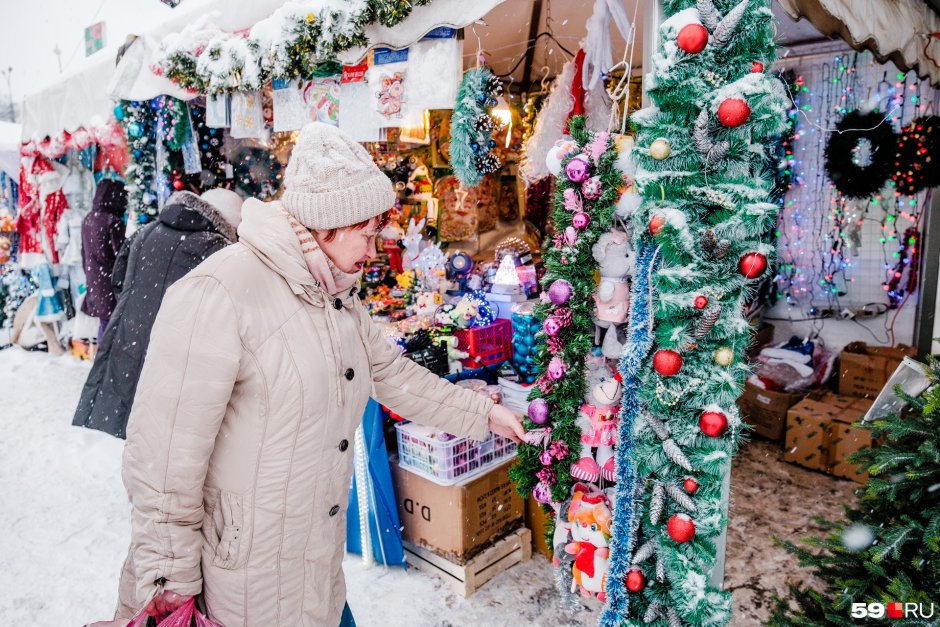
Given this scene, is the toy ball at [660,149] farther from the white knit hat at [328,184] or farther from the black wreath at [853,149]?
the black wreath at [853,149]

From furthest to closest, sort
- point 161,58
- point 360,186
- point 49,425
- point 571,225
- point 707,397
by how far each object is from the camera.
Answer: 1. point 49,425
2. point 161,58
3. point 571,225
4. point 707,397
5. point 360,186

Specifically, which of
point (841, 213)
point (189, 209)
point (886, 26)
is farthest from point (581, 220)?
point (841, 213)

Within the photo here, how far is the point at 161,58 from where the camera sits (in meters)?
3.73

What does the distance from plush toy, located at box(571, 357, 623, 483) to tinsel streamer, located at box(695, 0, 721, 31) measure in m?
1.14

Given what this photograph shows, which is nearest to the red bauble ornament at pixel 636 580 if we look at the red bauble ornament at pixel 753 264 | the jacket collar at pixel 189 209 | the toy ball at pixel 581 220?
the red bauble ornament at pixel 753 264

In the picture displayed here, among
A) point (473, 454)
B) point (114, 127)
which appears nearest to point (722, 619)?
point (473, 454)

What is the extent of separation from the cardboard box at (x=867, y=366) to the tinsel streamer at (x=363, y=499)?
4.09 metres

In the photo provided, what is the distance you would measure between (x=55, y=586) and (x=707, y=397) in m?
3.32

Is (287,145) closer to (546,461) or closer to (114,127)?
(114,127)

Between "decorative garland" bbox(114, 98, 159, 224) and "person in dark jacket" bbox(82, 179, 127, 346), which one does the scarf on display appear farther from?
"person in dark jacket" bbox(82, 179, 127, 346)

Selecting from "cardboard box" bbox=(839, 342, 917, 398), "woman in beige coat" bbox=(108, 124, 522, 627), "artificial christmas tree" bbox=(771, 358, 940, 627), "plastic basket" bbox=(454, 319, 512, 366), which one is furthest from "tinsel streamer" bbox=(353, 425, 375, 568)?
"cardboard box" bbox=(839, 342, 917, 398)

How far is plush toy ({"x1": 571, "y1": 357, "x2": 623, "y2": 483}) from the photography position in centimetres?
201

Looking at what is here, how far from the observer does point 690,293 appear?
1715 millimetres

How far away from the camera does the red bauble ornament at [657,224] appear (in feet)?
5.55
